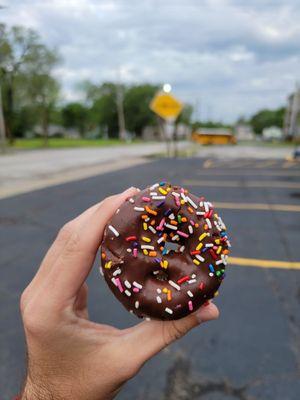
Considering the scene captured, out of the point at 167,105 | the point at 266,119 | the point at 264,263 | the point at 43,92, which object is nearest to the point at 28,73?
the point at 43,92

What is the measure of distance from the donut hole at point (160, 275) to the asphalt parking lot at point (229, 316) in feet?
4.57

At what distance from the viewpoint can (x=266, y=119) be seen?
108062 millimetres

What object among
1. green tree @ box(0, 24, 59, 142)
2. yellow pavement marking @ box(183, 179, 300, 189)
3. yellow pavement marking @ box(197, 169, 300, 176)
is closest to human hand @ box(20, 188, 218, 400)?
yellow pavement marking @ box(183, 179, 300, 189)

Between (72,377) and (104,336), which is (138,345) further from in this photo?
(72,377)

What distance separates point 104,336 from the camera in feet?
5.22

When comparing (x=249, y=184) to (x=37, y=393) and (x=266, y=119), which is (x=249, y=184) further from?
(x=266, y=119)

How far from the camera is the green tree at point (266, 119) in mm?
99750

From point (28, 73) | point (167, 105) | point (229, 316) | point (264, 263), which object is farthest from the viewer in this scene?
point (28, 73)

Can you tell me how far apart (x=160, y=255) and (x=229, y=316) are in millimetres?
2310

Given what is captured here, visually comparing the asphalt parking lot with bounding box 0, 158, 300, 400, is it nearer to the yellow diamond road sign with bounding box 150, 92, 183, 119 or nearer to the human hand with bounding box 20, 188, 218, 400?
the human hand with bounding box 20, 188, 218, 400

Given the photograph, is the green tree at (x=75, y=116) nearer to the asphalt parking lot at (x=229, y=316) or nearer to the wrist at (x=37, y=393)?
the asphalt parking lot at (x=229, y=316)

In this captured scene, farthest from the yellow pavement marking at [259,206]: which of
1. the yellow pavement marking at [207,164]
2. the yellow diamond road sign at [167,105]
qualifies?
the yellow diamond road sign at [167,105]

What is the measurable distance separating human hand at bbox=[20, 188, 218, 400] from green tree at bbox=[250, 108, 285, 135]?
342 ft

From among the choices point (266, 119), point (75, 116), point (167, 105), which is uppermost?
point (75, 116)
